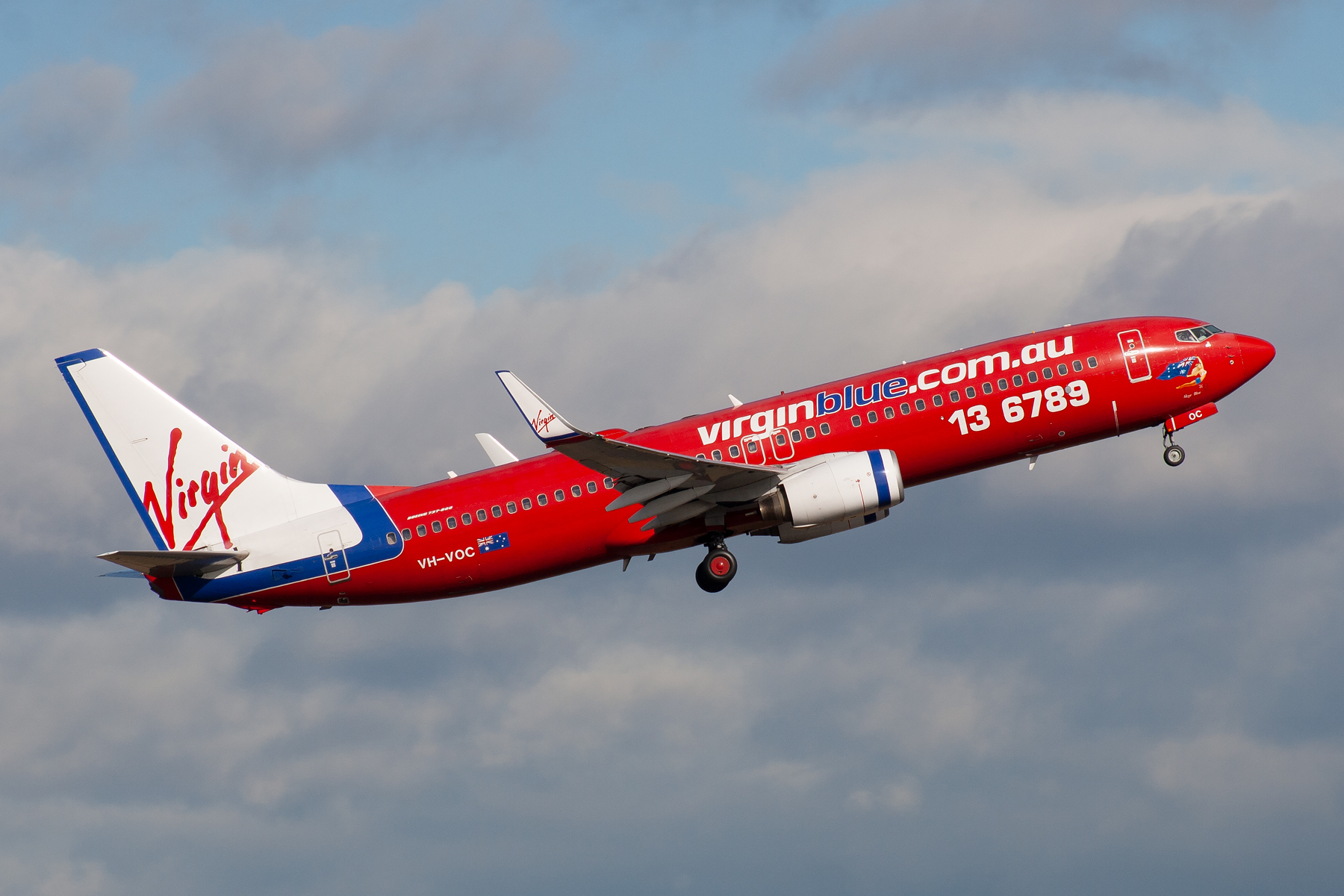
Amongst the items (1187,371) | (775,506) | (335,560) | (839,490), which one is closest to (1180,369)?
(1187,371)

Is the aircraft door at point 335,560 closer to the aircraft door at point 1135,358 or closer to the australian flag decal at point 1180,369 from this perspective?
the aircraft door at point 1135,358

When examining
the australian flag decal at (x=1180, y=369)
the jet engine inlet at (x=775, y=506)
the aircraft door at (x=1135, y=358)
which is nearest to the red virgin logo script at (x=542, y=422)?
the jet engine inlet at (x=775, y=506)

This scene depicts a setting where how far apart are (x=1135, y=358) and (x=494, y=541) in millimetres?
23616

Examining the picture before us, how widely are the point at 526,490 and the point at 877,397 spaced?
41.7ft

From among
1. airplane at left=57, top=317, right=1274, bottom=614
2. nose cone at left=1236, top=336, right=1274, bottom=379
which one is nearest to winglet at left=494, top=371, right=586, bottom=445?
airplane at left=57, top=317, right=1274, bottom=614

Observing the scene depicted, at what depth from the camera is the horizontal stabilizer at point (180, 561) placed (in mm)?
45375

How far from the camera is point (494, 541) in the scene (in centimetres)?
4834

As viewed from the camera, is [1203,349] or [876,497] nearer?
[876,497]

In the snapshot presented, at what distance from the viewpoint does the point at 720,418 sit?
49.3m

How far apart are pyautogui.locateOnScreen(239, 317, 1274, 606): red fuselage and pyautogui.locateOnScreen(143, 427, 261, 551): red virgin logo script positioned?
11.8 ft

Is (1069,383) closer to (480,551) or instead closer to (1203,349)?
(1203,349)

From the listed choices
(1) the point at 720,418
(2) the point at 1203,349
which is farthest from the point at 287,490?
(2) the point at 1203,349

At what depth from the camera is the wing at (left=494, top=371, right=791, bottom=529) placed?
41.2m

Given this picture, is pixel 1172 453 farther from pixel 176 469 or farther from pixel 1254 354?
pixel 176 469
